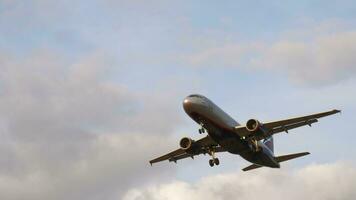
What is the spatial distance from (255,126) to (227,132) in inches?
108

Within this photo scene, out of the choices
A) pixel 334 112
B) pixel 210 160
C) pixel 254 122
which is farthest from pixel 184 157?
pixel 334 112

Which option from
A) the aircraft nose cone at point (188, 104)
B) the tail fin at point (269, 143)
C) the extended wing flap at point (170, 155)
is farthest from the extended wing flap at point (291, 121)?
the extended wing flap at point (170, 155)

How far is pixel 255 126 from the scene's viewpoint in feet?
215

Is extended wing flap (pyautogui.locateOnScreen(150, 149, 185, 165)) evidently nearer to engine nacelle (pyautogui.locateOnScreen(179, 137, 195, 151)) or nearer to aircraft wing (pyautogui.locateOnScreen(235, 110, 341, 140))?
engine nacelle (pyautogui.locateOnScreen(179, 137, 195, 151))

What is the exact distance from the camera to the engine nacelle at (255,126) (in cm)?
6538

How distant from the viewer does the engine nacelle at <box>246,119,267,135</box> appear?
2574 inches

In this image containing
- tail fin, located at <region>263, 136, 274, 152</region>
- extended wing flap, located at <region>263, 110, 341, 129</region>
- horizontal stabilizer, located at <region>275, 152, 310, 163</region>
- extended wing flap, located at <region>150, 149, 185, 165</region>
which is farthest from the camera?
tail fin, located at <region>263, 136, 274, 152</region>

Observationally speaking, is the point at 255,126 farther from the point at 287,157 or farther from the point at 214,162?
the point at 287,157

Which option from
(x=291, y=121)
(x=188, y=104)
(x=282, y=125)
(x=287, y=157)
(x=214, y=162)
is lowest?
(x=214, y=162)

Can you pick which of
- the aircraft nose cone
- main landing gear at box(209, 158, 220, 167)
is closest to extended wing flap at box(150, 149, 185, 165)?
main landing gear at box(209, 158, 220, 167)

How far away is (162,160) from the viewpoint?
247 feet

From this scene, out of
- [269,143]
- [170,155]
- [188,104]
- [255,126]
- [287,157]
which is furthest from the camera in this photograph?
[269,143]

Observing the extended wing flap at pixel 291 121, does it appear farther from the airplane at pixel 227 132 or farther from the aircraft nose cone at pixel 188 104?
the aircraft nose cone at pixel 188 104

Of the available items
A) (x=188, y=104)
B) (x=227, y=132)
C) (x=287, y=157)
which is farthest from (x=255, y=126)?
(x=287, y=157)
